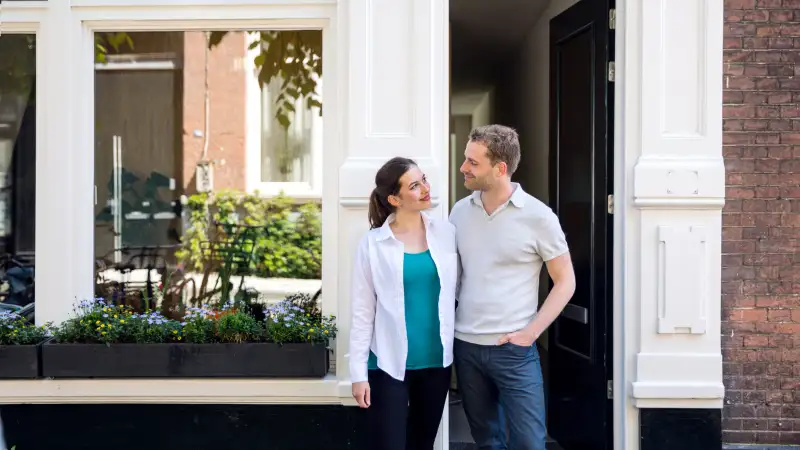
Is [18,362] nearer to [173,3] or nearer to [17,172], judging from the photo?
[17,172]

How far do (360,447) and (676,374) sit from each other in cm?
181

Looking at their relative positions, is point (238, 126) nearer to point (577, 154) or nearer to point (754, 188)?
point (577, 154)

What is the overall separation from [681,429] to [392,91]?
2480 millimetres

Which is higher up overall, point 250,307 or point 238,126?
point 238,126

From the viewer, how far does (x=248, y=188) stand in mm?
5160

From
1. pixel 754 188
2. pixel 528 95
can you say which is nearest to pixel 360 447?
pixel 754 188

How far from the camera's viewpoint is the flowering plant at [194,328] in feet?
15.3

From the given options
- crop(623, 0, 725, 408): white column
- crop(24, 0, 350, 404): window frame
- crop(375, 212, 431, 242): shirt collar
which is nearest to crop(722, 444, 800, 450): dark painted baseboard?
crop(623, 0, 725, 408): white column

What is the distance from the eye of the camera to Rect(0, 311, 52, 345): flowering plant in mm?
4684

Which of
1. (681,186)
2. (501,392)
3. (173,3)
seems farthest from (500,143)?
(173,3)

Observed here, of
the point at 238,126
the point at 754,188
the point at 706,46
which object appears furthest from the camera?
the point at 238,126

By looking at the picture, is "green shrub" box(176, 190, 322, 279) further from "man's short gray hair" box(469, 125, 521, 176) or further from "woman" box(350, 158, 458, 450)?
"man's short gray hair" box(469, 125, 521, 176)

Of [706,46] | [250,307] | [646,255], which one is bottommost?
[250,307]

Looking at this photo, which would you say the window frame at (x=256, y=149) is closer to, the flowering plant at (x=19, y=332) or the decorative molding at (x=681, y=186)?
the flowering plant at (x=19, y=332)
